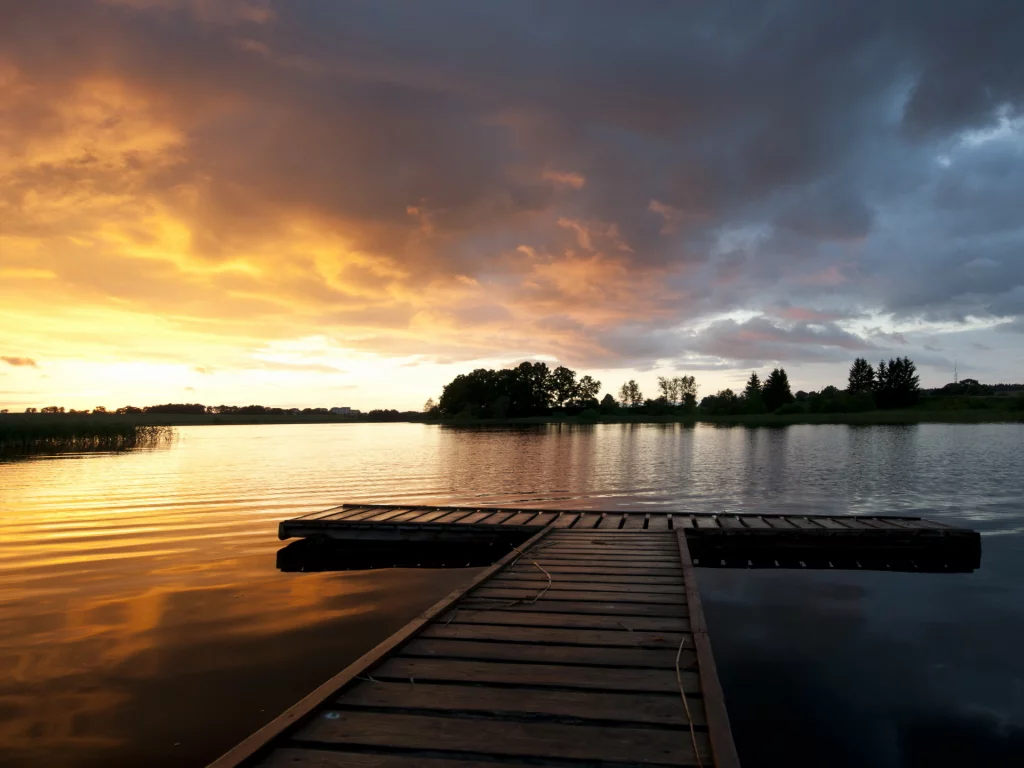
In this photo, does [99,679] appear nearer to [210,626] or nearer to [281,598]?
[210,626]

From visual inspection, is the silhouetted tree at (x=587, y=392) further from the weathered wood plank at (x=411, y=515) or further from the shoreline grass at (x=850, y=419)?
the weathered wood plank at (x=411, y=515)

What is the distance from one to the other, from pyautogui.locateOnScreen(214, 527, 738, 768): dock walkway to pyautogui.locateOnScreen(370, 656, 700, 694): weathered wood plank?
→ 0.02 m

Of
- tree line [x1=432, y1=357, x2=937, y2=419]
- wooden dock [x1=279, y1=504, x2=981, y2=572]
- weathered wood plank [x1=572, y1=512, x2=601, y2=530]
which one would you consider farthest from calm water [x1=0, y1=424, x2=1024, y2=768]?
tree line [x1=432, y1=357, x2=937, y2=419]

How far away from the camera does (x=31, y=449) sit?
1650 inches

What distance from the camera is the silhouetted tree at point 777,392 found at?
139 meters

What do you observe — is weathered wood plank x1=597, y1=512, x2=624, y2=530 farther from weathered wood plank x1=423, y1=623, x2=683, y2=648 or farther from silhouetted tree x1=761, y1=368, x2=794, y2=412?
silhouetted tree x1=761, y1=368, x2=794, y2=412

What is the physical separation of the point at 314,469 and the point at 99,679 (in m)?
26.2

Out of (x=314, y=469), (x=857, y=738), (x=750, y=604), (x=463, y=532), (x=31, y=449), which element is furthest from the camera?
(x=31, y=449)

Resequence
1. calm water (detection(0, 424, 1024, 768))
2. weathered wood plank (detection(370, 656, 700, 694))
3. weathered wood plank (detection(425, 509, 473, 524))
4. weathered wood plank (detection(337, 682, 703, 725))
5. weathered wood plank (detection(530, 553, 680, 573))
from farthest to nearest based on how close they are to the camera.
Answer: weathered wood plank (detection(425, 509, 473, 524)) → weathered wood plank (detection(530, 553, 680, 573)) → calm water (detection(0, 424, 1024, 768)) → weathered wood plank (detection(370, 656, 700, 694)) → weathered wood plank (detection(337, 682, 703, 725))

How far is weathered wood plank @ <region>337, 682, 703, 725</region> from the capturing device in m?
4.55

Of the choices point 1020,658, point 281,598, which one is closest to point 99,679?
point 281,598

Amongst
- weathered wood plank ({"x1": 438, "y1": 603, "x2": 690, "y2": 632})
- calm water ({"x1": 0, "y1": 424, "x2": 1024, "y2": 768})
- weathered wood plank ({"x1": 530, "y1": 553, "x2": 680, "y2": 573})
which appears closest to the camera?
calm water ({"x1": 0, "y1": 424, "x2": 1024, "y2": 768})

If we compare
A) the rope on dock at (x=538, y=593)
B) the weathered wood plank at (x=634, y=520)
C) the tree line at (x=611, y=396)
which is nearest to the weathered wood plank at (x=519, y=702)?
the rope on dock at (x=538, y=593)

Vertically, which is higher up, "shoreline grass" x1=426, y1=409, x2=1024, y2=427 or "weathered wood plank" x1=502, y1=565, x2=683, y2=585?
"shoreline grass" x1=426, y1=409, x2=1024, y2=427
